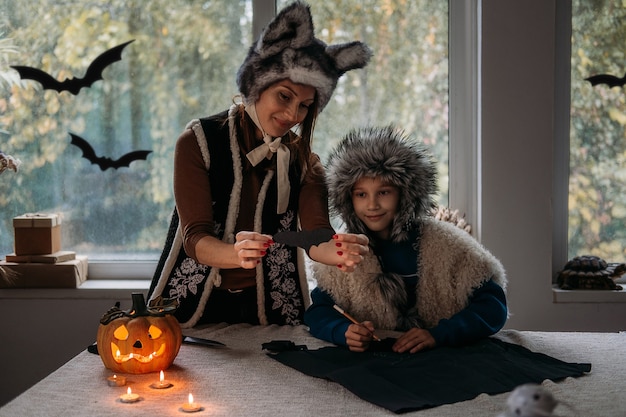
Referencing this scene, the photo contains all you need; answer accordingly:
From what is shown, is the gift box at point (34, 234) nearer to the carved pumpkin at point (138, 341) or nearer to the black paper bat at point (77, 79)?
the black paper bat at point (77, 79)

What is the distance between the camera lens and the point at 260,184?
2020mm

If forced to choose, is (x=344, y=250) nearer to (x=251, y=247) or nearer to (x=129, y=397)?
(x=251, y=247)

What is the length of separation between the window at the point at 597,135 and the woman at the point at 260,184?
1.30m

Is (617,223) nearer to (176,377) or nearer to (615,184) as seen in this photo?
(615,184)

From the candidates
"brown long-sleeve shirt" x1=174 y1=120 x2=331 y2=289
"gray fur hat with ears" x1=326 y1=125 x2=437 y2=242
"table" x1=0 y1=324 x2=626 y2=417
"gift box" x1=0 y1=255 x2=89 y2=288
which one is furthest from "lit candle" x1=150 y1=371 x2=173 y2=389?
"gift box" x1=0 y1=255 x2=89 y2=288

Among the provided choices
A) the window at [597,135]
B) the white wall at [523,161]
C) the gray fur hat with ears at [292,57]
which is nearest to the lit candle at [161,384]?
the gray fur hat with ears at [292,57]

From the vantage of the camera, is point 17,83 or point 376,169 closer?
point 376,169

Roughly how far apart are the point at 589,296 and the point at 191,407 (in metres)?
1.88

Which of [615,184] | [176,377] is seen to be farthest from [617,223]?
[176,377]

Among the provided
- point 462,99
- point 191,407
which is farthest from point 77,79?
point 191,407

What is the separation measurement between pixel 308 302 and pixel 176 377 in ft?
2.01

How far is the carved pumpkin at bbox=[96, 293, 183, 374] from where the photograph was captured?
1.60 metres

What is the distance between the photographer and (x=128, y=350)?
5.23 feet

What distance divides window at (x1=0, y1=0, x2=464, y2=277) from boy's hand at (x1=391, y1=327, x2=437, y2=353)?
4.11ft
